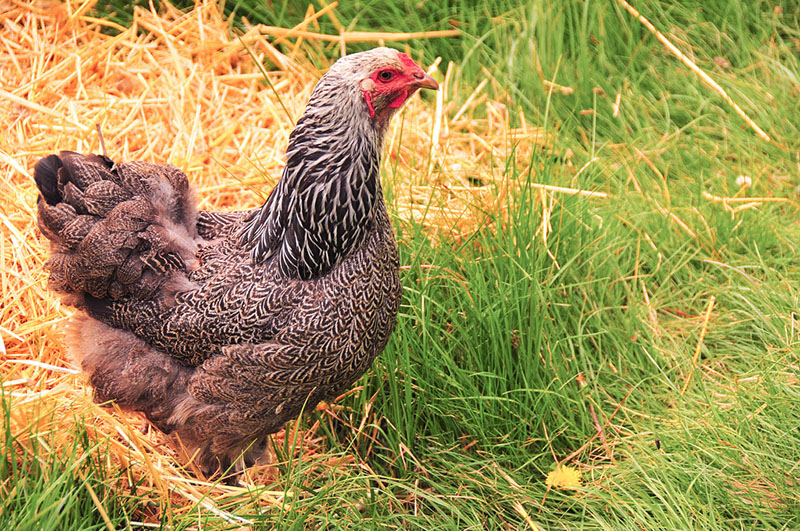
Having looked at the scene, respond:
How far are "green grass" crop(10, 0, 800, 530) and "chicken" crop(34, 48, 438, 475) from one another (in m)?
0.36

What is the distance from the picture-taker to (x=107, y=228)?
2711 millimetres

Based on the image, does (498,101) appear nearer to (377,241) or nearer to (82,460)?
(377,241)

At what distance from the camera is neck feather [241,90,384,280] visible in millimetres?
2482

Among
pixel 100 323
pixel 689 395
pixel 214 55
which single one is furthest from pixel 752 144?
pixel 100 323

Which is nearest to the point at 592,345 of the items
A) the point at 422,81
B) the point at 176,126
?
the point at 422,81

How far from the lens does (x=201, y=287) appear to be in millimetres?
2744

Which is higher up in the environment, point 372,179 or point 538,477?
point 372,179

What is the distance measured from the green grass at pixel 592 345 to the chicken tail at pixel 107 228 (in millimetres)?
658

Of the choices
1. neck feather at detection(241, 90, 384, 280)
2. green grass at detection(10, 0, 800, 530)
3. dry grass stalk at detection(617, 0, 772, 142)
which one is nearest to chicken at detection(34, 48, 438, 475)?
neck feather at detection(241, 90, 384, 280)

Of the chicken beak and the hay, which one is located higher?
the chicken beak

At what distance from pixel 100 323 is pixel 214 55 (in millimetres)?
2190

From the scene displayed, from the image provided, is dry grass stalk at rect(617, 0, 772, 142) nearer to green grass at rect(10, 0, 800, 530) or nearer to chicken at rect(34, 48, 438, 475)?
green grass at rect(10, 0, 800, 530)

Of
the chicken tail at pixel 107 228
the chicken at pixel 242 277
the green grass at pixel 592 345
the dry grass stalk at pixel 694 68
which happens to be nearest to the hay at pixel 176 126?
the green grass at pixel 592 345

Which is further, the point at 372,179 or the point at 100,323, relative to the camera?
the point at 100,323
